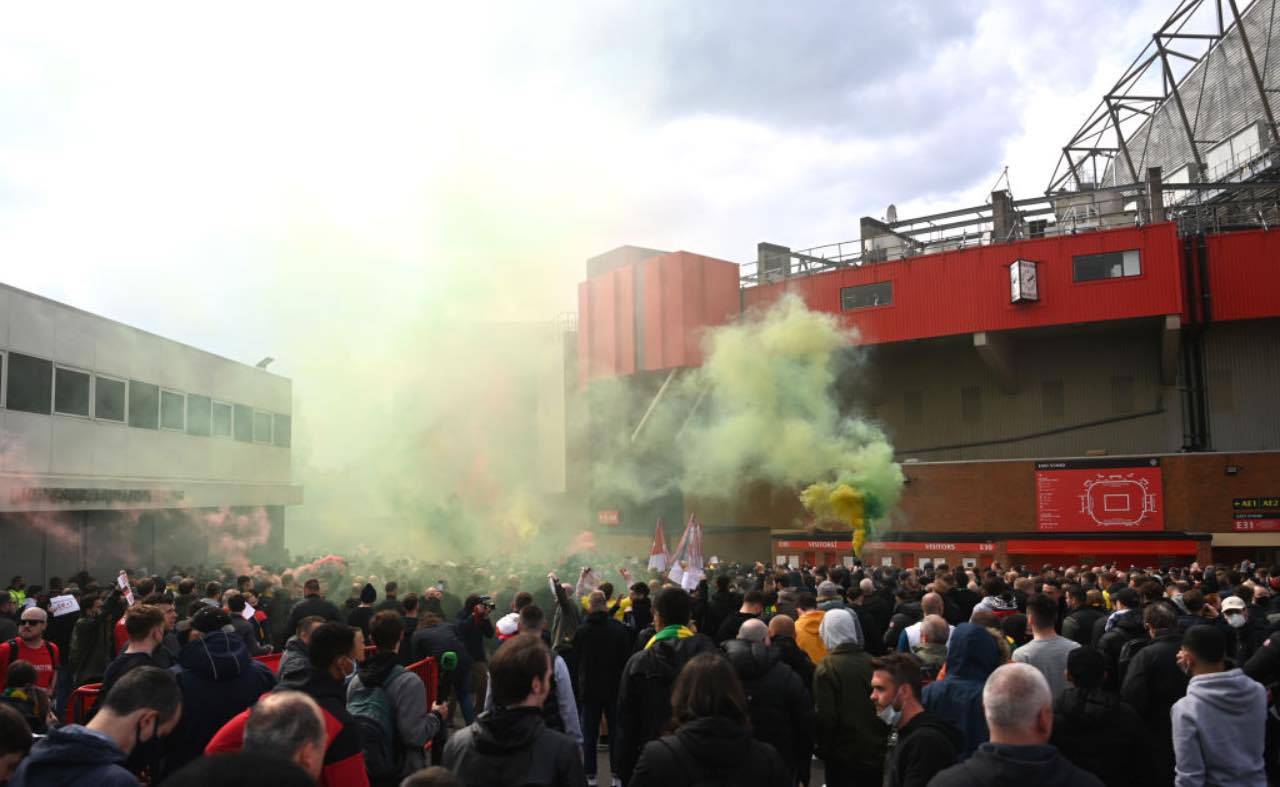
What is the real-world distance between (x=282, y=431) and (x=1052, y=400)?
3001 centimetres

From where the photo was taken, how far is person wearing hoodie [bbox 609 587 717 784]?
5.78 metres

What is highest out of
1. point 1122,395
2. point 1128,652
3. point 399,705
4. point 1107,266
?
point 1107,266

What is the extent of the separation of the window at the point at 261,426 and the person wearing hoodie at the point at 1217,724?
32966mm

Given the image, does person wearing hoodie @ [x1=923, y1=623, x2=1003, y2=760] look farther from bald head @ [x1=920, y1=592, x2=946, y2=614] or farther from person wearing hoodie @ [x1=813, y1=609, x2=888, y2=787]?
bald head @ [x1=920, y1=592, x2=946, y2=614]

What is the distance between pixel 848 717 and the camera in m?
5.85

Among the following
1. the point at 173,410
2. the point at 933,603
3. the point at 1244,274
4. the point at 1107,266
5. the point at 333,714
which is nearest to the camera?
the point at 333,714

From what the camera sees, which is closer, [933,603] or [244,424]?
[933,603]

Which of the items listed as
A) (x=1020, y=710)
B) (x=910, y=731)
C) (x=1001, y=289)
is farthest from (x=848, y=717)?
(x=1001, y=289)

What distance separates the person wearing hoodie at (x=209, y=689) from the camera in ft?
15.8

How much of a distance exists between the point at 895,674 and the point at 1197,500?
2814 centimetres

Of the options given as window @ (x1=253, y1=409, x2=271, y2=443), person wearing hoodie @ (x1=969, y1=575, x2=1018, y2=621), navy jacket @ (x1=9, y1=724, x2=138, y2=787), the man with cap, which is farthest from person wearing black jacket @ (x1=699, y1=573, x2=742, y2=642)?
window @ (x1=253, y1=409, x2=271, y2=443)

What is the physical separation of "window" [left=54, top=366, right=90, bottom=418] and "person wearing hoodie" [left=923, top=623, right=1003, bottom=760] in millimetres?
21847

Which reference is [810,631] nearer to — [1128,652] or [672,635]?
[672,635]

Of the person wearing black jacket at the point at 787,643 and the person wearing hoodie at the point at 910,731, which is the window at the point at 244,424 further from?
the person wearing hoodie at the point at 910,731
